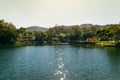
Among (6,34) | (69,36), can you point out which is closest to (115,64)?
(6,34)

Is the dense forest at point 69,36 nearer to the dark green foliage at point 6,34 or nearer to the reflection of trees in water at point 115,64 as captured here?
the dark green foliage at point 6,34

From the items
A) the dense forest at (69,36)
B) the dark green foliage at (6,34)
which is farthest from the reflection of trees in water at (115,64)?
the dark green foliage at (6,34)

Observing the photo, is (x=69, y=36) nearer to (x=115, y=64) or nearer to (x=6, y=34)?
(x=6, y=34)

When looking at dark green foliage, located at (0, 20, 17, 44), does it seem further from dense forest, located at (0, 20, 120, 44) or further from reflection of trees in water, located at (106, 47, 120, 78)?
reflection of trees in water, located at (106, 47, 120, 78)

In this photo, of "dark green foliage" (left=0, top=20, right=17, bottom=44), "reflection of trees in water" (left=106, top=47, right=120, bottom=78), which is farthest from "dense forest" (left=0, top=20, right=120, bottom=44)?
"reflection of trees in water" (left=106, top=47, right=120, bottom=78)

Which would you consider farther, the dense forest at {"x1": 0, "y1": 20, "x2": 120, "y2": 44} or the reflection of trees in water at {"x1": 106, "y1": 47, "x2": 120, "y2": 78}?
the dense forest at {"x1": 0, "y1": 20, "x2": 120, "y2": 44}

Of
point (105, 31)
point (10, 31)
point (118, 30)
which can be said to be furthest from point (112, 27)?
point (10, 31)

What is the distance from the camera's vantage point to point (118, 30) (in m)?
98.2

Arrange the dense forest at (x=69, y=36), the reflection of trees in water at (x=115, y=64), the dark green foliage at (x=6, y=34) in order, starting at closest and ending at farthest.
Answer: the reflection of trees in water at (x=115, y=64) < the dense forest at (x=69, y=36) < the dark green foliage at (x=6, y=34)

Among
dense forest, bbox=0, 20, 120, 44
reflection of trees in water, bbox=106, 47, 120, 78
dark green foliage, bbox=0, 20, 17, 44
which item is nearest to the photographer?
reflection of trees in water, bbox=106, 47, 120, 78

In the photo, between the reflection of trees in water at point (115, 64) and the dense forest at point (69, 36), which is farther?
the dense forest at point (69, 36)

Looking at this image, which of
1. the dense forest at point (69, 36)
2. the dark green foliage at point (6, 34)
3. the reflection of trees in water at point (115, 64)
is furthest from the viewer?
the dark green foliage at point (6, 34)

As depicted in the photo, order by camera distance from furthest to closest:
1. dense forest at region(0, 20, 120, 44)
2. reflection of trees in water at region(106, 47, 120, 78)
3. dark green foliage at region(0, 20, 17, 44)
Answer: dark green foliage at region(0, 20, 17, 44)
dense forest at region(0, 20, 120, 44)
reflection of trees in water at region(106, 47, 120, 78)

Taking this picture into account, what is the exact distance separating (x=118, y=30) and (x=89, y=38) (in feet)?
153
